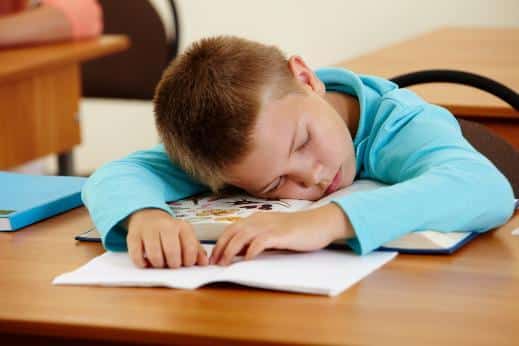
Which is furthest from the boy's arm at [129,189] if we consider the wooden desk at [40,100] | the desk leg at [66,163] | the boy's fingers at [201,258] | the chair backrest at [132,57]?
the chair backrest at [132,57]

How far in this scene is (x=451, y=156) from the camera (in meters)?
1.03

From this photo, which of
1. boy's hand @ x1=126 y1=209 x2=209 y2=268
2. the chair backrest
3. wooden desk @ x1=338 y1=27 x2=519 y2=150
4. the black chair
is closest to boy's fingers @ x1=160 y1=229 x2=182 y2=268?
boy's hand @ x1=126 y1=209 x2=209 y2=268

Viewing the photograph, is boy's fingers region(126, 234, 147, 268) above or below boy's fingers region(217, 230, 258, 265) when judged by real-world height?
below

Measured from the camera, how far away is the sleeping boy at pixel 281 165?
0.91 metres

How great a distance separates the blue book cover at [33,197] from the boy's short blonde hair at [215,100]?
14 cm

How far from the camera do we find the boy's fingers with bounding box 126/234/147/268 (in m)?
0.92

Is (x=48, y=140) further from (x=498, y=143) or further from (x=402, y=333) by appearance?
(x=402, y=333)

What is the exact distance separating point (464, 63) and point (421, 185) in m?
1.24

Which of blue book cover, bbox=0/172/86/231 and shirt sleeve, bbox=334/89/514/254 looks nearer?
shirt sleeve, bbox=334/89/514/254

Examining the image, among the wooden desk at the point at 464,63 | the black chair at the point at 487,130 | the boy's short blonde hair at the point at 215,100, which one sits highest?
the boy's short blonde hair at the point at 215,100

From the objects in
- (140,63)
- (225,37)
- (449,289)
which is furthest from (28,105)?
(449,289)

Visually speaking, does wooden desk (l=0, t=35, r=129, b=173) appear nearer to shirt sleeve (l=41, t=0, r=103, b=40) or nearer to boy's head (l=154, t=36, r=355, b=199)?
shirt sleeve (l=41, t=0, r=103, b=40)

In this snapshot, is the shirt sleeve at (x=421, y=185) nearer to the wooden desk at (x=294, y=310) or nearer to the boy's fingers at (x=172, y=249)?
the wooden desk at (x=294, y=310)

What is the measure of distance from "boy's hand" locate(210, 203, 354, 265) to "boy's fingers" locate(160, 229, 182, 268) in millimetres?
32
